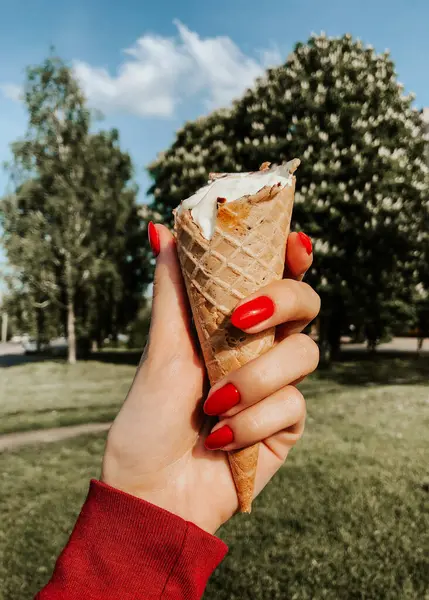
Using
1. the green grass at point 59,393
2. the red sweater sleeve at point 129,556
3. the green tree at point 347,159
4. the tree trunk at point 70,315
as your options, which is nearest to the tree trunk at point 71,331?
the tree trunk at point 70,315

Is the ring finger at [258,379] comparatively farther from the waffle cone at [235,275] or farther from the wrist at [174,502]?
the wrist at [174,502]

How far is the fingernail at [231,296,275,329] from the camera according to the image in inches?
85.8

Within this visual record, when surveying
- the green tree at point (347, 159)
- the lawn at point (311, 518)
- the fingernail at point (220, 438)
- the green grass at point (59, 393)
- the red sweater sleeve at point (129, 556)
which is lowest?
the green grass at point (59, 393)

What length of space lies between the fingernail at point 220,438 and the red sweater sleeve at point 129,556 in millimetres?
340

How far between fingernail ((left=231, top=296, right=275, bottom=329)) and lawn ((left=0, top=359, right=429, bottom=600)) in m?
2.79

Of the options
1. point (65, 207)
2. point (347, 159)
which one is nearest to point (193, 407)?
point (347, 159)

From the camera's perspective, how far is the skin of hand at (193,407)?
216 centimetres

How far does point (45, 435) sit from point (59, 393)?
642 centimetres

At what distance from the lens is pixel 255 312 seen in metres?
2.19

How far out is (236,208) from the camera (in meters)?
2.29

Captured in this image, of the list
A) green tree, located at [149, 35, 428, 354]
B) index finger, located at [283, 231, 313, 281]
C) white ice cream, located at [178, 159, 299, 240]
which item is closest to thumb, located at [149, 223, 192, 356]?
white ice cream, located at [178, 159, 299, 240]

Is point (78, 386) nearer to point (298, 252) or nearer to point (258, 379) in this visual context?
point (298, 252)

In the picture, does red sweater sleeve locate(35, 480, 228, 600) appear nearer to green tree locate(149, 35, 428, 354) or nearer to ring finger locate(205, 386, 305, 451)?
ring finger locate(205, 386, 305, 451)

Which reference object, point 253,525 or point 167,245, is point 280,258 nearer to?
point 167,245
